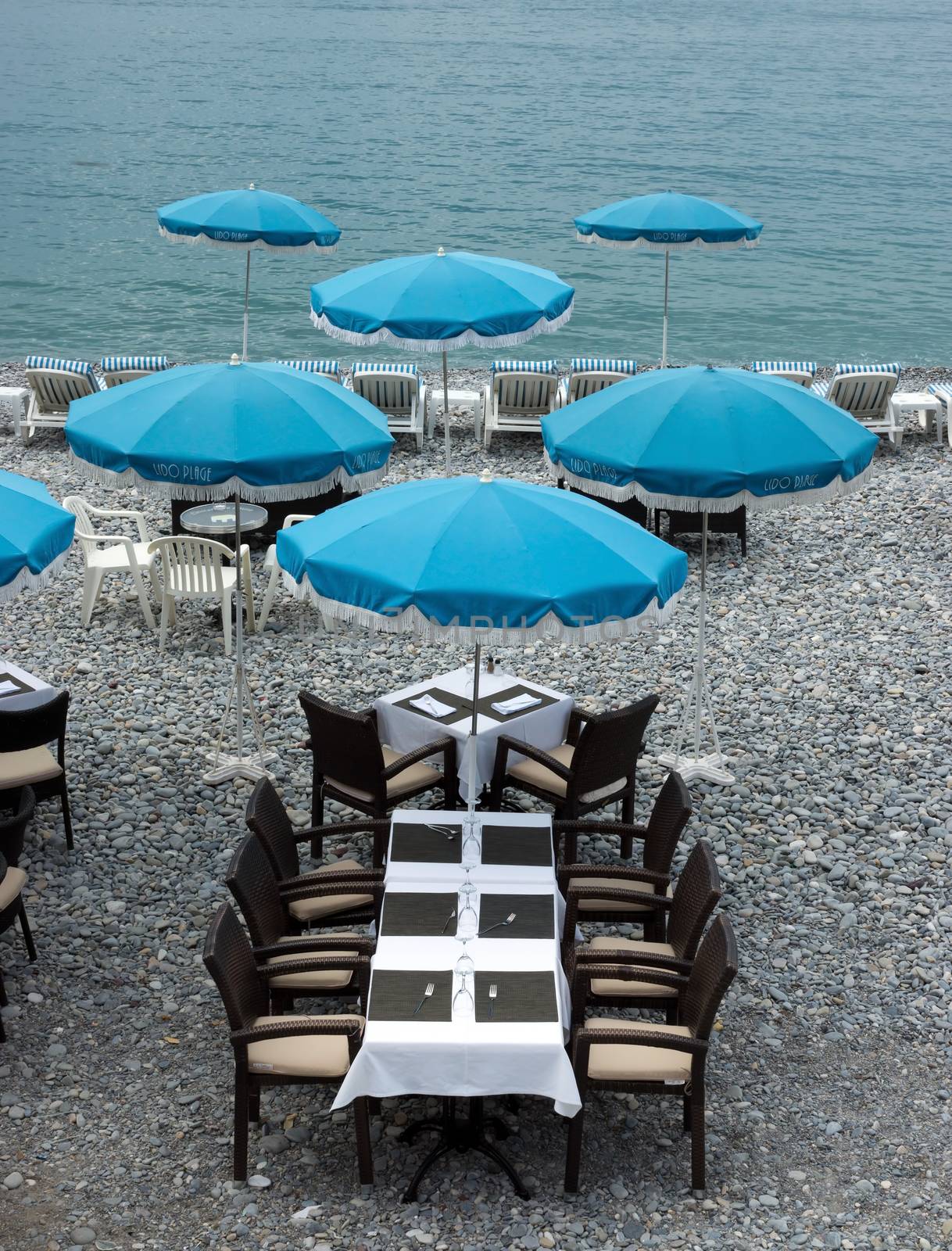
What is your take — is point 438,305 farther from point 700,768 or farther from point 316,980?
point 316,980

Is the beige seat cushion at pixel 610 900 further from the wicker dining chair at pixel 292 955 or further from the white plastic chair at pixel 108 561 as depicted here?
the white plastic chair at pixel 108 561

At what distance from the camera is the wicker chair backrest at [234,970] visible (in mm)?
5348

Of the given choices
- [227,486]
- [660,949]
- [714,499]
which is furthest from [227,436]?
[660,949]

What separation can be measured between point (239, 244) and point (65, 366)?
124 inches

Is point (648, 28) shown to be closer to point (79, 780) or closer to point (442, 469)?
point (442, 469)

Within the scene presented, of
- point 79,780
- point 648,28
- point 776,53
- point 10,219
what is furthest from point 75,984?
point 648,28

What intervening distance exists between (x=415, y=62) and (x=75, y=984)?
301 ft

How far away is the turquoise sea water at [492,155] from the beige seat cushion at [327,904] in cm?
2185

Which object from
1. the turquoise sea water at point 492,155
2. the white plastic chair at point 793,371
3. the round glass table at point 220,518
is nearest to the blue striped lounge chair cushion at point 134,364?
the round glass table at point 220,518

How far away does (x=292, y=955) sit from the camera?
244 inches

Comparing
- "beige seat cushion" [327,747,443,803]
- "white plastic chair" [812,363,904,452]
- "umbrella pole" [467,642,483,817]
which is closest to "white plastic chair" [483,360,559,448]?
"white plastic chair" [812,363,904,452]

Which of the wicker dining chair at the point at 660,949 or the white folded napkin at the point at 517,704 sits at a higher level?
the white folded napkin at the point at 517,704

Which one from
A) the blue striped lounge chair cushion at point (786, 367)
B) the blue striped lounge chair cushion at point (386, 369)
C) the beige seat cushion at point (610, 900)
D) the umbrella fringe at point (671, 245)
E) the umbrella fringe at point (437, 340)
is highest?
the umbrella fringe at point (671, 245)

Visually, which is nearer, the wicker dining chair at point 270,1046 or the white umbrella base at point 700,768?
the wicker dining chair at point 270,1046
